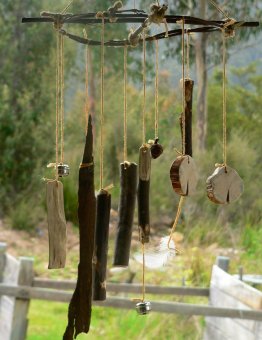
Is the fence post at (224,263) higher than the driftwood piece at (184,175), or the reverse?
the driftwood piece at (184,175)

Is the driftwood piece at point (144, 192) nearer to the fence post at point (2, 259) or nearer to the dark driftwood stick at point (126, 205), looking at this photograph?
the dark driftwood stick at point (126, 205)

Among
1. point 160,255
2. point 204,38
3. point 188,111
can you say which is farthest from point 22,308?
point 204,38

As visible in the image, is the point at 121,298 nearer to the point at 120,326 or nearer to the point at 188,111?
the point at 120,326

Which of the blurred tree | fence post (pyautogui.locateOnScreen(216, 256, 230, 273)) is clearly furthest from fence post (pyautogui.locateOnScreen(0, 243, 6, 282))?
the blurred tree

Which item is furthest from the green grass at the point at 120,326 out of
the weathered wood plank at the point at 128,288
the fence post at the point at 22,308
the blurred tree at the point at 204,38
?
the blurred tree at the point at 204,38

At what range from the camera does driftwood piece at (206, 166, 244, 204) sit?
1062 millimetres

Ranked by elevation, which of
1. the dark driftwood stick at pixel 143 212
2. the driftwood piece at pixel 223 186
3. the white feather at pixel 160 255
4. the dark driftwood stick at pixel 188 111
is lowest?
the white feather at pixel 160 255

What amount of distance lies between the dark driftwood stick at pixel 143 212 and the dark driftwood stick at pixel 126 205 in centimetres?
1

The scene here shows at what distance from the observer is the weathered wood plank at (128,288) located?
115 inches

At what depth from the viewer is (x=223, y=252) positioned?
4641 millimetres

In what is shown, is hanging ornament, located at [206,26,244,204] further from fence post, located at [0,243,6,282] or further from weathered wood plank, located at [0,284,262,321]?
fence post, located at [0,243,6,282]

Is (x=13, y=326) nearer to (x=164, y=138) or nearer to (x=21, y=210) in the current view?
(x=21, y=210)

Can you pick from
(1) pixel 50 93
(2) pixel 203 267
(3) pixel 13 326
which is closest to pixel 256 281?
(2) pixel 203 267

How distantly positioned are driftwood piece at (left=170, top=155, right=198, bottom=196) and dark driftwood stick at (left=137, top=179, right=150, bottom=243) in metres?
0.08
